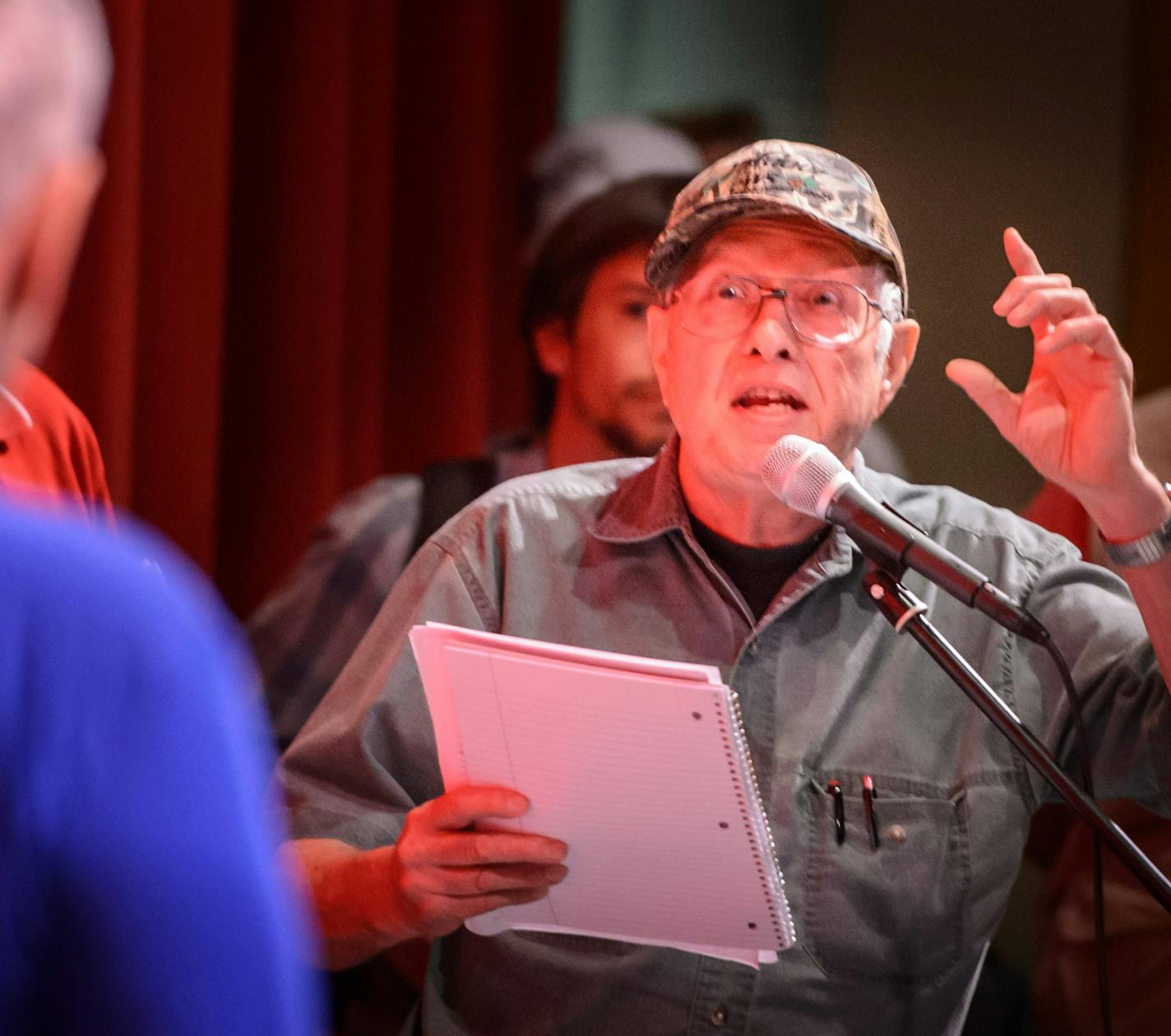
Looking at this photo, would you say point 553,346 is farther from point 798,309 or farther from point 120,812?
point 120,812

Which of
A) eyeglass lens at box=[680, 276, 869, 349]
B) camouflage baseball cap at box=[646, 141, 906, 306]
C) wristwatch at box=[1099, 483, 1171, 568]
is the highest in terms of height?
camouflage baseball cap at box=[646, 141, 906, 306]

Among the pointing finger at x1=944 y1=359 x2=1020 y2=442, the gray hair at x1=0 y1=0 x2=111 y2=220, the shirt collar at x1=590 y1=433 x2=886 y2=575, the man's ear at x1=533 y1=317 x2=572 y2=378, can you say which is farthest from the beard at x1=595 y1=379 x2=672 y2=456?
the gray hair at x1=0 y1=0 x2=111 y2=220

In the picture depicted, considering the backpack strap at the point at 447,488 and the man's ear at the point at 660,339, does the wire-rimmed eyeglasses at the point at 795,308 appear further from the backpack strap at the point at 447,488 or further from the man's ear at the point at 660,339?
the backpack strap at the point at 447,488

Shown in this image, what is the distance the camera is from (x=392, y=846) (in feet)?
4.49

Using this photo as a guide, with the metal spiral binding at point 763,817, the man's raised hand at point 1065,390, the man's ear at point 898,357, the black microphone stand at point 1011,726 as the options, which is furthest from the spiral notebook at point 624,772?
the man's ear at point 898,357

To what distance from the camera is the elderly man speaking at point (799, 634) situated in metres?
1.46

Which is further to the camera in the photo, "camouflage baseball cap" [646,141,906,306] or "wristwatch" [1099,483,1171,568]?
"camouflage baseball cap" [646,141,906,306]

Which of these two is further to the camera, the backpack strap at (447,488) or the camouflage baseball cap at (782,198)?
the backpack strap at (447,488)

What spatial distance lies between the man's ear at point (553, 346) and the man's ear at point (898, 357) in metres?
0.91

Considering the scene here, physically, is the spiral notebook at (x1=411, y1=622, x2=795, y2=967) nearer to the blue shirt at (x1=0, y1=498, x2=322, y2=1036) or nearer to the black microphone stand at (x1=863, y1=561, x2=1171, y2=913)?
the black microphone stand at (x1=863, y1=561, x2=1171, y2=913)

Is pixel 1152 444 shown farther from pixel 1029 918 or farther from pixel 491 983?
pixel 491 983

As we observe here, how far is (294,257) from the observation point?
2293 mm

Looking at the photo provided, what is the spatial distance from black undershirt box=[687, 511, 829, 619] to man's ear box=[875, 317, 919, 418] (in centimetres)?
19

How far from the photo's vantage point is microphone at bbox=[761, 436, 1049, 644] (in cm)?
115
